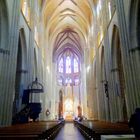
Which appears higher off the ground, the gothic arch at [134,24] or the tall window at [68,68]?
the tall window at [68,68]

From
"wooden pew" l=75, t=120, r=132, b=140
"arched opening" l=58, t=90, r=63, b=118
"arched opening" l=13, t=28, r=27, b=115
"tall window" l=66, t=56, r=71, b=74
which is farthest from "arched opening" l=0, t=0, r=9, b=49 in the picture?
"tall window" l=66, t=56, r=71, b=74

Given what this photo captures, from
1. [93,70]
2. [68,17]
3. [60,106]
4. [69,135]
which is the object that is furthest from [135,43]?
[60,106]

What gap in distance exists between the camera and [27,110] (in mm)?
13148

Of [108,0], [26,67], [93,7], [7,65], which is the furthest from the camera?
[93,7]

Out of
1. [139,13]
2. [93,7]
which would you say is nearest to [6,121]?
[139,13]

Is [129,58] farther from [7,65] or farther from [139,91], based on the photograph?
[7,65]

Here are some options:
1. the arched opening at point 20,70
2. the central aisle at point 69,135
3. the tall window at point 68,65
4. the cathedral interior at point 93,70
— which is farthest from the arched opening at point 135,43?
the tall window at point 68,65

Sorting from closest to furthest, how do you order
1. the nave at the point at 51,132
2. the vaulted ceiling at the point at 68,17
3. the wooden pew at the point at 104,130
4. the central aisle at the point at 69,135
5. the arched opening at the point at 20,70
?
the nave at the point at 51,132, the wooden pew at the point at 104,130, the central aisle at the point at 69,135, the arched opening at the point at 20,70, the vaulted ceiling at the point at 68,17

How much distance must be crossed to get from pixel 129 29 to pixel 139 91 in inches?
147

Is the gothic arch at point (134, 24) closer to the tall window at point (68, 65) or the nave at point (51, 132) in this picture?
the nave at point (51, 132)

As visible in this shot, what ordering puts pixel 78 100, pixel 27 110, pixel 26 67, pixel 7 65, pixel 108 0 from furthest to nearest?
pixel 78 100, pixel 108 0, pixel 26 67, pixel 27 110, pixel 7 65

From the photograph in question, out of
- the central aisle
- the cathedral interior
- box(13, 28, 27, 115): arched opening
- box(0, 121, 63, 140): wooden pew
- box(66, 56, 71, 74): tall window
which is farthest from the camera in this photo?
box(66, 56, 71, 74): tall window

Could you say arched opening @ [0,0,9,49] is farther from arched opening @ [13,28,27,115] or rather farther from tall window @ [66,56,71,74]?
tall window @ [66,56,71,74]

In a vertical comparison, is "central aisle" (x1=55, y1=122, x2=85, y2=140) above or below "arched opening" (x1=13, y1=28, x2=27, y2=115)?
below
